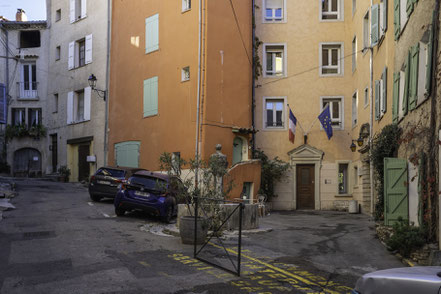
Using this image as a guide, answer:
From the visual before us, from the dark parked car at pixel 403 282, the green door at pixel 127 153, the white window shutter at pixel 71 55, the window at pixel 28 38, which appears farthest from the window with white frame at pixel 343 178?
the window at pixel 28 38

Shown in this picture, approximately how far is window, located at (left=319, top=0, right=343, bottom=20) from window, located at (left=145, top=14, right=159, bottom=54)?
331 inches

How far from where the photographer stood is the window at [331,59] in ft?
80.2

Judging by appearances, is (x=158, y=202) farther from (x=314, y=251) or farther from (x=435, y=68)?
(x=435, y=68)

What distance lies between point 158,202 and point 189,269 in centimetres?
608

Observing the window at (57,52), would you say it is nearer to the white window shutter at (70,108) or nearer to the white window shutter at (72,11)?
the white window shutter at (72,11)

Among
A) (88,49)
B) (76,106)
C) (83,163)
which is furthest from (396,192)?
(76,106)

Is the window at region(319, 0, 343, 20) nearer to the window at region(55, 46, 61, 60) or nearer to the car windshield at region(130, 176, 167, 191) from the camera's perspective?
the car windshield at region(130, 176, 167, 191)

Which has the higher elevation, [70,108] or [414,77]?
[70,108]

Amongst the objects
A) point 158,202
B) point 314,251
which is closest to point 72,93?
point 158,202

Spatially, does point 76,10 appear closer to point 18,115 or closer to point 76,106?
point 76,106

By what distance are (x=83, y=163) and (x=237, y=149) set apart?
10552 millimetres

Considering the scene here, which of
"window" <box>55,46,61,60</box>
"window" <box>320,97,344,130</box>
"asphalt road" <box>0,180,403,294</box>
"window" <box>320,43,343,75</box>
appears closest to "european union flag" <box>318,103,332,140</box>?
"window" <box>320,97,344,130</box>

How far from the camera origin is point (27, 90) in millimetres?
32594

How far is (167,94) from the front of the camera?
22.2 meters
